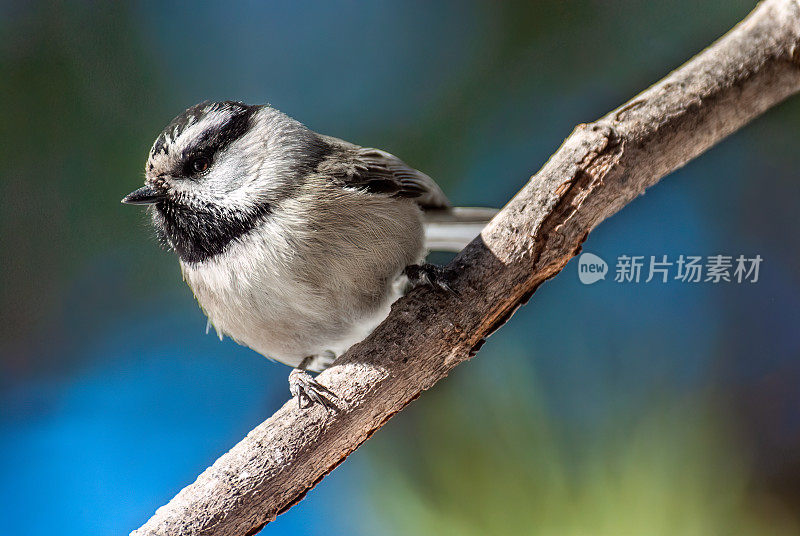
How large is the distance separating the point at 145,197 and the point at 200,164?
11 cm

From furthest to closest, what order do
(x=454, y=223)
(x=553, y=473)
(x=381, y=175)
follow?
(x=553, y=473) → (x=454, y=223) → (x=381, y=175)

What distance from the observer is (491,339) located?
1.58 m

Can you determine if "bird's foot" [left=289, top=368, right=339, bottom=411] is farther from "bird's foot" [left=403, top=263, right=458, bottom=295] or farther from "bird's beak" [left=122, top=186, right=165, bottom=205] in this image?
"bird's beak" [left=122, top=186, right=165, bottom=205]

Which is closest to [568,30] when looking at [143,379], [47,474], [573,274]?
[573,274]

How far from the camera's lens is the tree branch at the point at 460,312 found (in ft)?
3.52

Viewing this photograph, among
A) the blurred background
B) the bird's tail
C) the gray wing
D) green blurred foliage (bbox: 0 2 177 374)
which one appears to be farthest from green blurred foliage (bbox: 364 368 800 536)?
green blurred foliage (bbox: 0 2 177 374)

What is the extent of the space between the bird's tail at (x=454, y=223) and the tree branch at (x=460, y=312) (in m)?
0.21

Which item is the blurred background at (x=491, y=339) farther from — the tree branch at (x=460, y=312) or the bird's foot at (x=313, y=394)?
the bird's foot at (x=313, y=394)

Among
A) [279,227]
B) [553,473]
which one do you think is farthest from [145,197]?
[553,473]

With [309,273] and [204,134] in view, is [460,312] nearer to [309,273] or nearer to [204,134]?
[309,273]

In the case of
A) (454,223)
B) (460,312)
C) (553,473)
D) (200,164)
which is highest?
(200,164)

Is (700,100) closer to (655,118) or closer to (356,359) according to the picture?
(655,118)

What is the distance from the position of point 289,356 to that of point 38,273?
0.68 metres

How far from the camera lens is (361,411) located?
1111 mm
